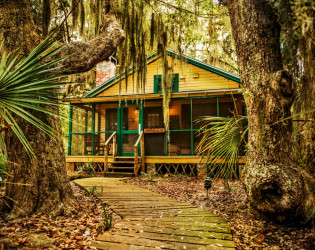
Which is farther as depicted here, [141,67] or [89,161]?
[89,161]

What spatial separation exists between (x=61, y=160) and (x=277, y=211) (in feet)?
10.3

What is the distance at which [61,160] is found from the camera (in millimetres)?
3445

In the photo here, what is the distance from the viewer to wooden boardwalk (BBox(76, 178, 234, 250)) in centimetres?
254

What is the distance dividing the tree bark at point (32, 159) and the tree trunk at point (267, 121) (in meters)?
2.48

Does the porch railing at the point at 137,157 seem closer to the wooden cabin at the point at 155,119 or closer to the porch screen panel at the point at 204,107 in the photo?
the wooden cabin at the point at 155,119

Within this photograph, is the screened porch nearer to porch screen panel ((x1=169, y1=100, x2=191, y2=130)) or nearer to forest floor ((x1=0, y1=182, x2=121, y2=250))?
porch screen panel ((x1=169, y1=100, x2=191, y2=130))

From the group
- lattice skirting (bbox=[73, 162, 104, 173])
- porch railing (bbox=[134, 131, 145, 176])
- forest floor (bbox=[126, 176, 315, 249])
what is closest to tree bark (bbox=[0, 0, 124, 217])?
forest floor (bbox=[126, 176, 315, 249])

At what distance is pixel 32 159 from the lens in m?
3.11

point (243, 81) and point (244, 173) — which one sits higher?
point (243, 81)

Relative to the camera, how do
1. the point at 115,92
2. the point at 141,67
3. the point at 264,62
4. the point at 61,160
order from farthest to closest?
the point at 115,92 < the point at 141,67 < the point at 61,160 < the point at 264,62

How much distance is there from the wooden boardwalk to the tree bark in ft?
3.10

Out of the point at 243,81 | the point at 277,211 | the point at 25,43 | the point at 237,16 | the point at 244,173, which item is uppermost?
the point at 237,16

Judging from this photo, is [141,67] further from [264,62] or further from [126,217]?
[126,217]

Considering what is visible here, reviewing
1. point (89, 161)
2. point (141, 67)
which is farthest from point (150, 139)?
point (141, 67)
